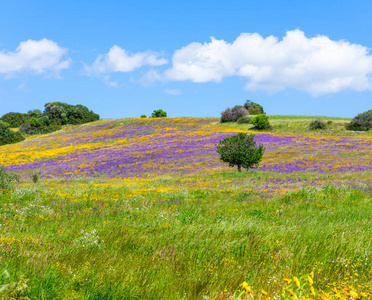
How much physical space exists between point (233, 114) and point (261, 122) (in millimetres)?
16660

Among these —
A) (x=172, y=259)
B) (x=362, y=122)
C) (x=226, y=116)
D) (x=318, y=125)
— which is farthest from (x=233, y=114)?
(x=172, y=259)

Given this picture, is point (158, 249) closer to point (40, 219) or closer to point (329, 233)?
point (329, 233)

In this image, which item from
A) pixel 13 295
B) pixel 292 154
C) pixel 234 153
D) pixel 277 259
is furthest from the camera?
pixel 292 154

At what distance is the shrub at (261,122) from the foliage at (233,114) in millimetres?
12954

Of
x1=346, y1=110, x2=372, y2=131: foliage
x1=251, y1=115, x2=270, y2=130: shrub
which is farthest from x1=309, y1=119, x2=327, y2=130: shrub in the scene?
x1=251, y1=115, x2=270, y2=130: shrub

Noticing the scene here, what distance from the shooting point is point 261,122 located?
7062cm

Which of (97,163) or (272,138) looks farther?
(272,138)

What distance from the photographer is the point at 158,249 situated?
12.9 feet

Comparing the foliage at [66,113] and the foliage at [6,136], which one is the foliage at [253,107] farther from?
the foliage at [6,136]

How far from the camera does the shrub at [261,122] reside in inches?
2771

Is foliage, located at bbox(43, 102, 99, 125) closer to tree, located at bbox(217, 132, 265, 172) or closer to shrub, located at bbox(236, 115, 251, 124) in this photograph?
shrub, located at bbox(236, 115, 251, 124)

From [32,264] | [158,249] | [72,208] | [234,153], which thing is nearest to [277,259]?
[158,249]

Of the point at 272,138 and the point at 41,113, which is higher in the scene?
the point at 41,113

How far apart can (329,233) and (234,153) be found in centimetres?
2186
